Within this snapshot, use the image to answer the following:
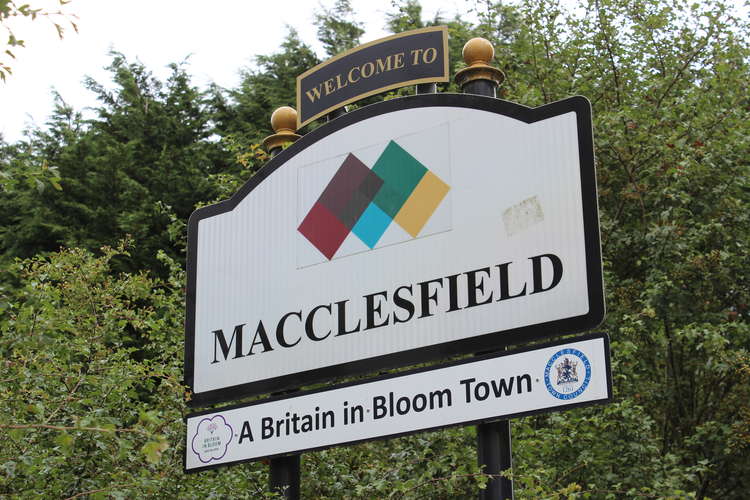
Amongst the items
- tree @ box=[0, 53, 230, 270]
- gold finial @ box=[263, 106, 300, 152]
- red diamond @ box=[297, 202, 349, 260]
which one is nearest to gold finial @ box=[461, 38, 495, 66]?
red diamond @ box=[297, 202, 349, 260]

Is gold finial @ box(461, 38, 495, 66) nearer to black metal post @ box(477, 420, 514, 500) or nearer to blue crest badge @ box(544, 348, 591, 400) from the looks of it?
blue crest badge @ box(544, 348, 591, 400)

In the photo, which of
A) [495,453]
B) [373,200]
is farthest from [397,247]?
[495,453]

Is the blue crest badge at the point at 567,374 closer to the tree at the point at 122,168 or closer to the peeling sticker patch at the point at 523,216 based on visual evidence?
the peeling sticker patch at the point at 523,216

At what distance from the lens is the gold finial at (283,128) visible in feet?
25.4

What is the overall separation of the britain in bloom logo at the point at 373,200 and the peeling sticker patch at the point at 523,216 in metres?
0.50

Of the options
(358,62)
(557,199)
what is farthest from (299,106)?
(557,199)

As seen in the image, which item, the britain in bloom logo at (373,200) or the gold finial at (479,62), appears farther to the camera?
the gold finial at (479,62)

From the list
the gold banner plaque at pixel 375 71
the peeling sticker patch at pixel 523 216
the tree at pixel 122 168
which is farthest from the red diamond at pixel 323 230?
the tree at pixel 122 168

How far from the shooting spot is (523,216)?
5.94 m

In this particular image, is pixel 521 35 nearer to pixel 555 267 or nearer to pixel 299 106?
pixel 299 106

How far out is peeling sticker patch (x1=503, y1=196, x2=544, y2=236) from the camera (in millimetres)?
5902

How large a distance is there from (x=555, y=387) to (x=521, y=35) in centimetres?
893

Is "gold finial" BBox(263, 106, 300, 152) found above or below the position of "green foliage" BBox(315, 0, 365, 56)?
below

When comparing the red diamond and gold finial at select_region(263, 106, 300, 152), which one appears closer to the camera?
the red diamond
